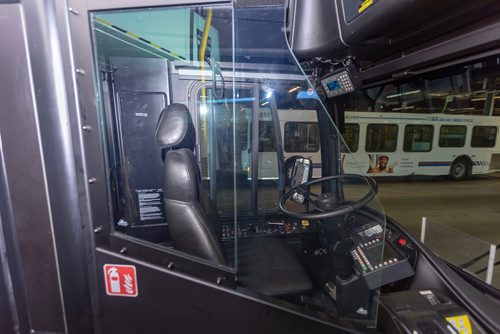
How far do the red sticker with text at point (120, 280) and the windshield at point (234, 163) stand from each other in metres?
0.11

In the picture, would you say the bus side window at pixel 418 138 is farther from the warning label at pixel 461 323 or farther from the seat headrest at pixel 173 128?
the seat headrest at pixel 173 128

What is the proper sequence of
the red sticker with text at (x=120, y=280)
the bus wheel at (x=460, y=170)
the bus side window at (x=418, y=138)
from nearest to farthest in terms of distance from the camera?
the red sticker with text at (x=120, y=280)
the bus side window at (x=418, y=138)
the bus wheel at (x=460, y=170)

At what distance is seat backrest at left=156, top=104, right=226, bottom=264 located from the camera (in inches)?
43.4

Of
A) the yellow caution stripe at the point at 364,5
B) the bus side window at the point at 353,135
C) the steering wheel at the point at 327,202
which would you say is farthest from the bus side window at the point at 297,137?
the yellow caution stripe at the point at 364,5

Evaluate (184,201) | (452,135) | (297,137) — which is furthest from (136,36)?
(452,135)

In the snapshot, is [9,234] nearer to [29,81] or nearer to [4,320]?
[4,320]

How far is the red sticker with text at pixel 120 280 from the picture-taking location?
0.77 meters

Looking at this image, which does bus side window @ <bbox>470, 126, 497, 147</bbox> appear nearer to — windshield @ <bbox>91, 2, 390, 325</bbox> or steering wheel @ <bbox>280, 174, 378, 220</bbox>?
windshield @ <bbox>91, 2, 390, 325</bbox>

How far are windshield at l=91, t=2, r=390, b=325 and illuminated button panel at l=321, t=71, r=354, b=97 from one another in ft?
0.50

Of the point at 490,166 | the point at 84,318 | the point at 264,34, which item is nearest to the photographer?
the point at 84,318

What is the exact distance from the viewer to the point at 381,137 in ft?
24.7

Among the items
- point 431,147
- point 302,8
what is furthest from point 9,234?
point 431,147

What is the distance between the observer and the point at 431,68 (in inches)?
50.1

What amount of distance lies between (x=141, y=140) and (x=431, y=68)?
2.23 meters
